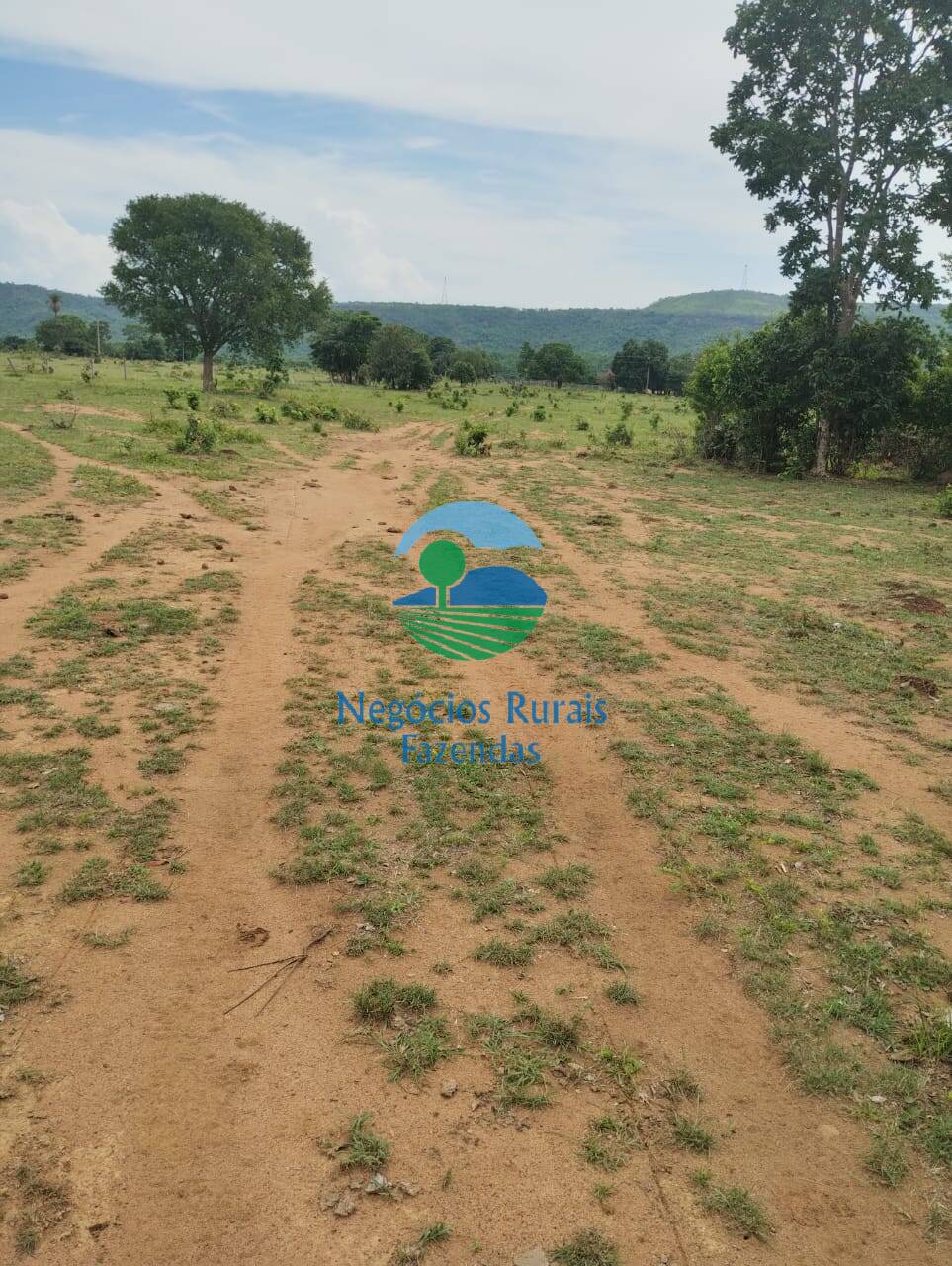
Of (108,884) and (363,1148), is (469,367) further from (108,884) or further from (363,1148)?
(363,1148)

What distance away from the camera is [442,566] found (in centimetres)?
1071

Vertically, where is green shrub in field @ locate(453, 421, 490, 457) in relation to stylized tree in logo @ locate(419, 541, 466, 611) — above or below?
above

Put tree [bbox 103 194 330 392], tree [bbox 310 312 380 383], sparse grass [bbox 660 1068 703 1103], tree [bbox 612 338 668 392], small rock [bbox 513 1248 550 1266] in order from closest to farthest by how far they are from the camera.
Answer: small rock [bbox 513 1248 550 1266] < sparse grass [bbox 660 1068 703 1103] < tree [bbox 103 194 330 392] < tree [bbox 310 312 380 383] < tree [bbox 612 338 668 392]

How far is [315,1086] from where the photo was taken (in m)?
3.01

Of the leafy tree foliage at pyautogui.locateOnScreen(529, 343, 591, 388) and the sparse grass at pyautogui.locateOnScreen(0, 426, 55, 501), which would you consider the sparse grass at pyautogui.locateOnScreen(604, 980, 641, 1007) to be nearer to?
the sparse grass at pyautogui.locateOnScreen(0, 426, 55, 501)

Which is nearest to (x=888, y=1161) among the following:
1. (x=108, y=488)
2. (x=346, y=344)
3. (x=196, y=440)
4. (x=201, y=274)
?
(x=108, y=488)

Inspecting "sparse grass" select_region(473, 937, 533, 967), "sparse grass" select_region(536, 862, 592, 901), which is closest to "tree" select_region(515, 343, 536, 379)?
"sparse grass" select_region(536, 862, 592, 901)

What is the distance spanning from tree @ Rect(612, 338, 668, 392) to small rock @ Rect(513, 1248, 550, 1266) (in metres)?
75.1

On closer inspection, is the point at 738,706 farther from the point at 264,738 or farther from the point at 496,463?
the point at 496,463

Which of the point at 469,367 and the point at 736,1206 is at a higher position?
the point at 469,367

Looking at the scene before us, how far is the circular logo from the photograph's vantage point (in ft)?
26.0

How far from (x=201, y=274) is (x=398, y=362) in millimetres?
19825

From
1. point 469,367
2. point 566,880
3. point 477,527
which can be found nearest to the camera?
point 566,880

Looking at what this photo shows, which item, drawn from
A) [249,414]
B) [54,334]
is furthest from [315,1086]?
[54,334]
